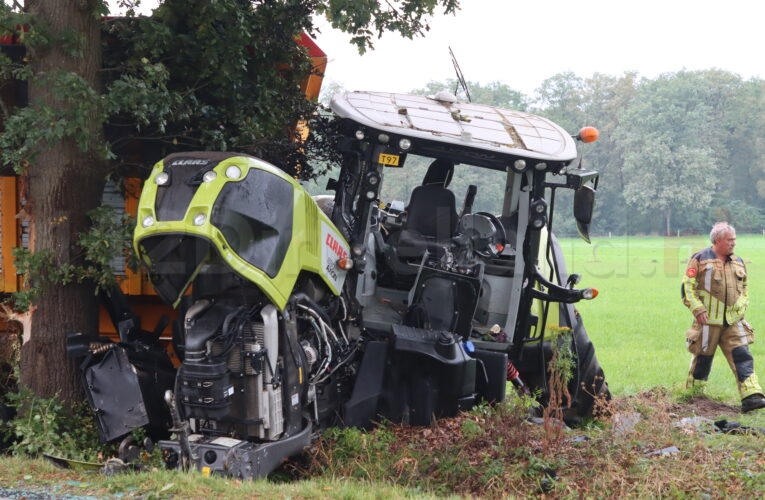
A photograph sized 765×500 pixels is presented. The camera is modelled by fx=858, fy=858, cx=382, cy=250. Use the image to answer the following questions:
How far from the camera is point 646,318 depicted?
18594 mm

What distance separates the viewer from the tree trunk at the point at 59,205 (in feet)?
21.6

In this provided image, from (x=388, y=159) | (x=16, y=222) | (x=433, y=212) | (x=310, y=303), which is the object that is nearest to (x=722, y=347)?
(x=433, y=212)

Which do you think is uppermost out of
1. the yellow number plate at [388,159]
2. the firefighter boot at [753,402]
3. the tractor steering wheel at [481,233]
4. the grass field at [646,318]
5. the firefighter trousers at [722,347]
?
the yellow number plate at [388,159]

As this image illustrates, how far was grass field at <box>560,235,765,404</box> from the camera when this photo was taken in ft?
36.6

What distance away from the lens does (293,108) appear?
8273 mm

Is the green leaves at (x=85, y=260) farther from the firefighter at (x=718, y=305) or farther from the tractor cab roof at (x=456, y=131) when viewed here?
the firefighter at (x=718, y=305)

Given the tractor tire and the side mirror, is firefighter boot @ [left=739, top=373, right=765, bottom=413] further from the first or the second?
the side mirror

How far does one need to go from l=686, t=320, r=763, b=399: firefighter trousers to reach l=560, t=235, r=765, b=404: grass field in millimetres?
377

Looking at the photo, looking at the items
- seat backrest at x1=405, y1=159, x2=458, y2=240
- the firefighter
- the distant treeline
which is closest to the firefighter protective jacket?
the firefighter

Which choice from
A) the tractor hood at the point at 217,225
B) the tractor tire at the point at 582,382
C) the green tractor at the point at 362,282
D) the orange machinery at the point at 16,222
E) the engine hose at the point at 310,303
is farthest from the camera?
the tractor tire at the point at 582,382

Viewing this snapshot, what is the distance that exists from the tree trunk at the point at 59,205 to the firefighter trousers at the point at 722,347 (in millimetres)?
6590

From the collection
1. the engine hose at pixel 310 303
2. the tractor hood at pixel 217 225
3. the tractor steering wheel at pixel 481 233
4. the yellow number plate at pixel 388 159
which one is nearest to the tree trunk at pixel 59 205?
the tractor hood at pixel 217 225

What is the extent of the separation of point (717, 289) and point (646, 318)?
9298mm

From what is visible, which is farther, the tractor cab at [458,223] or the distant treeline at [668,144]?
the distant treeline at [668,144]
